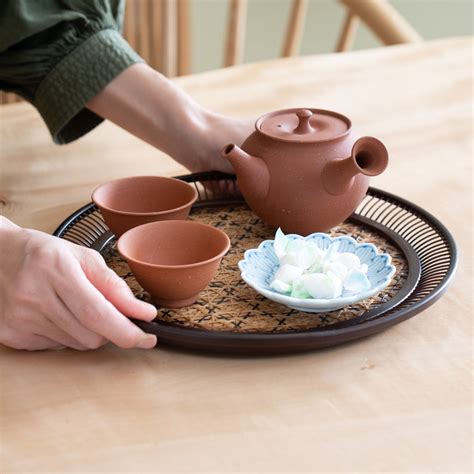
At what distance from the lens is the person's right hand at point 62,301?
0.66 meters

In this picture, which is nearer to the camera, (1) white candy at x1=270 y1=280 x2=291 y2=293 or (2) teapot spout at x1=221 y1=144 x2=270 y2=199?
(1) white candy at x1=270 y1=280 x2=291 y2=293

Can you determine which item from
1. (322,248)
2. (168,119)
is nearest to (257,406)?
(322,248)

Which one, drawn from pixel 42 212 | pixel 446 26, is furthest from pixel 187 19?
pixel 446 26

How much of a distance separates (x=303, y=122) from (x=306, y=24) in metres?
2.09

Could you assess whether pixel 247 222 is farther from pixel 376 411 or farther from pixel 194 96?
pixel 194 96

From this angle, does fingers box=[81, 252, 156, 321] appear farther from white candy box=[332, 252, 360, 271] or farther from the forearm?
the forearm

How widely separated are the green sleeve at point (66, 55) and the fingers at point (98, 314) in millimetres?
463

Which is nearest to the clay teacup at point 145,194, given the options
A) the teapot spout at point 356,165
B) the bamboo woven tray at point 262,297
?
the bamboo woven tray at point 262,297

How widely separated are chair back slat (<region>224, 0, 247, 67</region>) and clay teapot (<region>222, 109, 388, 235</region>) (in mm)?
983

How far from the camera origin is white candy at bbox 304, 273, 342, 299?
704 millimetres

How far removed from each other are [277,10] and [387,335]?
224 centimetres

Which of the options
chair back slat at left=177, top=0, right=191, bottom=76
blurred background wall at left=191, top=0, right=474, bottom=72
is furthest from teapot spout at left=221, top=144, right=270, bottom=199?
blurred background wall at left=191, top=0, right=474, bottom=72

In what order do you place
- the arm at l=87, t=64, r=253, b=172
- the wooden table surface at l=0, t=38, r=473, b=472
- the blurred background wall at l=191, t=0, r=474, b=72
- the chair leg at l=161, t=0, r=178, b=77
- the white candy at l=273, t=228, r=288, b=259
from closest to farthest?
the wooden table surface at l=0, t=38, r=473, b=472, the white candy at l=273, t=228, r=288, b=259, the arm at l=87, t=64, r=253, b=172, the chair leg at l=161, t=0, r=178, b=77, the blurred background wall at l=191, t=0, r=474, b=72

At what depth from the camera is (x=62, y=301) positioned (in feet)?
2.20
